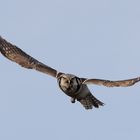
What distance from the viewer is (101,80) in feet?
98.5

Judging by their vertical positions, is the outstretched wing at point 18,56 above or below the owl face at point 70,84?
above

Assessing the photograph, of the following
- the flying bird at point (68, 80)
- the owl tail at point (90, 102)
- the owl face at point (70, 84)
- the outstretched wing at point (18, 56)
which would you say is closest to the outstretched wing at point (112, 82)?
the flying bird at point (68, 80)

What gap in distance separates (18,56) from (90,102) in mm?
2772

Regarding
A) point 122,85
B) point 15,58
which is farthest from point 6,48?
point 122,85

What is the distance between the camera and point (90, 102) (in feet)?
105

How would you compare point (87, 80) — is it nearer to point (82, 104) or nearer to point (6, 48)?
point (82, 104)

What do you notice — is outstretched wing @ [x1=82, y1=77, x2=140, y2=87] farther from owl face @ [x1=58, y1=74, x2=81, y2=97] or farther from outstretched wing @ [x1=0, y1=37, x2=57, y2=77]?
outstretched wing @ [x1=0, y1=37, x2=57, y2=77]

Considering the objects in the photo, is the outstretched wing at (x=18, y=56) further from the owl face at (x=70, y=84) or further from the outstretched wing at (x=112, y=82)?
the outstretched wing at (x=112, y=82)

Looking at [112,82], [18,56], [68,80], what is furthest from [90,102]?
[18,56]

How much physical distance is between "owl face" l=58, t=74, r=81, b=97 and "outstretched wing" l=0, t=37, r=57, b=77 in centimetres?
161

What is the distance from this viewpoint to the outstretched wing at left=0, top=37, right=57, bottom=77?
106ft

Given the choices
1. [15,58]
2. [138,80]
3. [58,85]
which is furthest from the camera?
[15,58]

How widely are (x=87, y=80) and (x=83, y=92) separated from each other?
24.0 inches

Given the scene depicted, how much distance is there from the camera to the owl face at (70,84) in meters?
30.5
